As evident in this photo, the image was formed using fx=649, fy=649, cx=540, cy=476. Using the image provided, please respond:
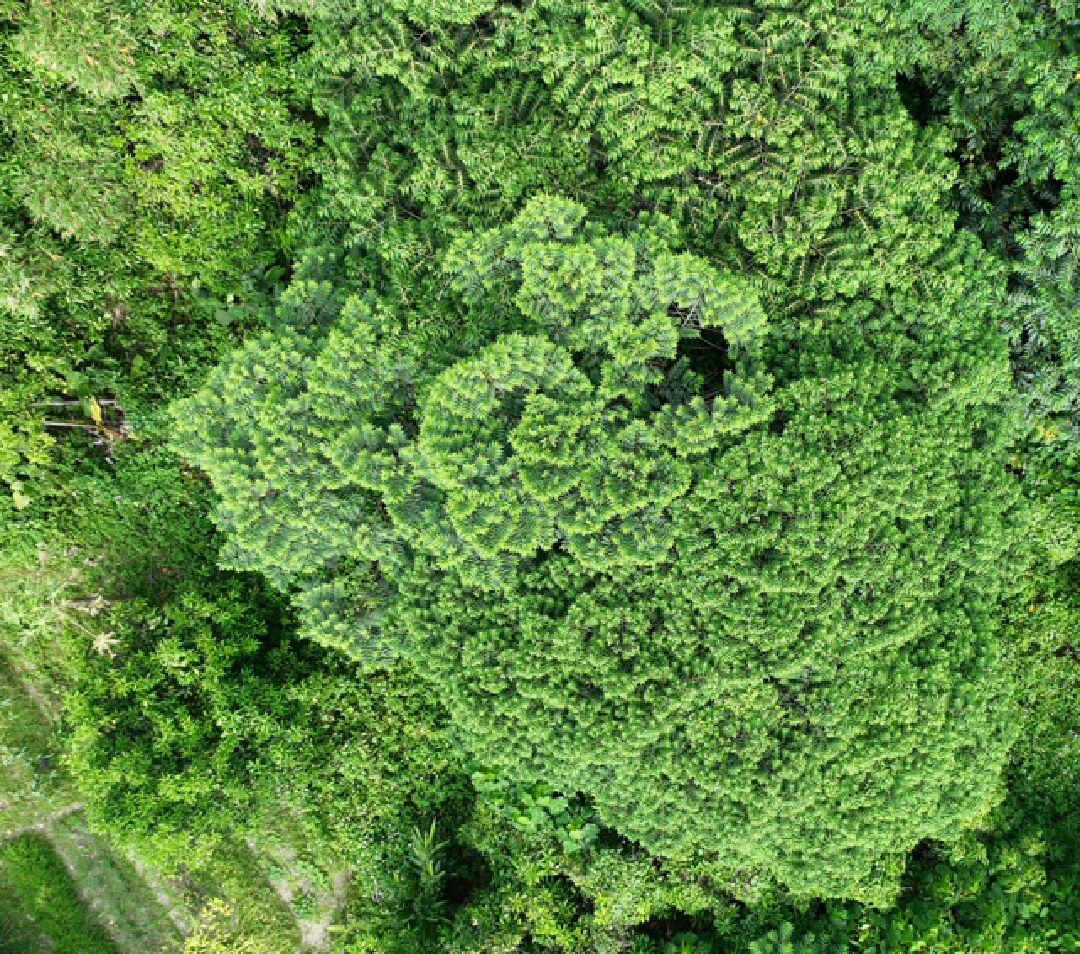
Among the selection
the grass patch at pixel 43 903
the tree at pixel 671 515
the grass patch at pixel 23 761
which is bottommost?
the grass patch at pixel 43 903

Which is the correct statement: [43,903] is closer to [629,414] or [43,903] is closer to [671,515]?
[671,515]

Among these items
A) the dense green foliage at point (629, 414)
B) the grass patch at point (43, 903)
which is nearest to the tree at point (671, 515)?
the dense green foliage at point (629, 414)

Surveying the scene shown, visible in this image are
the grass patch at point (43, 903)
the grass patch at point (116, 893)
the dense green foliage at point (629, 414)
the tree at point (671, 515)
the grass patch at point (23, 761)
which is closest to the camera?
the tree at point (671, 515)

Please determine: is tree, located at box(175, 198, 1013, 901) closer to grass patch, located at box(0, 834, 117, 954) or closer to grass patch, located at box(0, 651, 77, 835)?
grass patch, located at box(0, 651, 77, 835)

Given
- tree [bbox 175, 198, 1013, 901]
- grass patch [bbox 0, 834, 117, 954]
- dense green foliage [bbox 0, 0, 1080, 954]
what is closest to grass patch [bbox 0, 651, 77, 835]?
grass patch [bbox 0, 834, 117, 954]

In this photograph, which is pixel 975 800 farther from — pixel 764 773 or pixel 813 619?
pixel 813 619

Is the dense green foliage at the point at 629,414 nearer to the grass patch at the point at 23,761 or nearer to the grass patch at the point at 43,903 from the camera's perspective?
the grass patch at the point at 23,761
